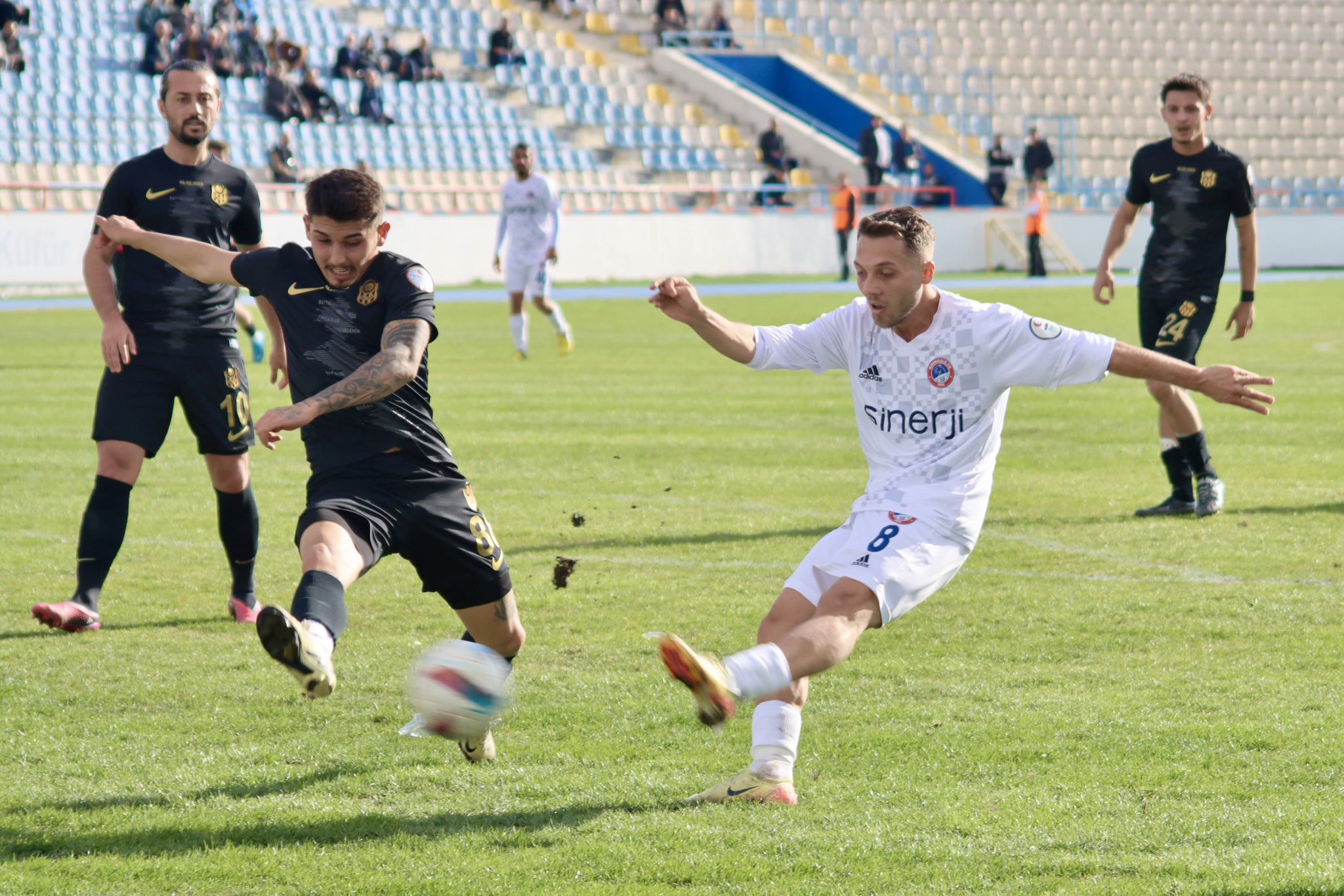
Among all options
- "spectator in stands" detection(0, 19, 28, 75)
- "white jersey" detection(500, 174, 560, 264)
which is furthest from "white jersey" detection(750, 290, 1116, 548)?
"spectator in stands" detection(0, 19, 28, 75)

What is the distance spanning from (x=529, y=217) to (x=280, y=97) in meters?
14.6

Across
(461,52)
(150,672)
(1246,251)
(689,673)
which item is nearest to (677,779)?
(689,673)

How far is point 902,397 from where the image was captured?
476 cm

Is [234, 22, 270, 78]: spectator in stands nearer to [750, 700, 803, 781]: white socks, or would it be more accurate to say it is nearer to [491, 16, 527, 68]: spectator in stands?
[491, 16, 527, 68]: spectator in stands

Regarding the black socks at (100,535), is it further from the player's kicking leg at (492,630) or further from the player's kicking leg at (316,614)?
the player's kicking leg at (316,614)

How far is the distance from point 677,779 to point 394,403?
4.48 feet

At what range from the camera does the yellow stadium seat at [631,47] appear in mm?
40250

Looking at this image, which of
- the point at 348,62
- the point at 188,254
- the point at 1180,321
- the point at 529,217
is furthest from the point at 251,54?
the point at 188,254

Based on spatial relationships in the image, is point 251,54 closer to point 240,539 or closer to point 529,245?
point 529,245

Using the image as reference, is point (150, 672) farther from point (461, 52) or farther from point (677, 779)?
point (461, 52)

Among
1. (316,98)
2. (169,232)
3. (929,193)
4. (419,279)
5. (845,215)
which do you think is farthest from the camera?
(929,193)

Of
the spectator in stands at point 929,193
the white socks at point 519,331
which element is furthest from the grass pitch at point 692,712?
the spectator in stands at point 929,193

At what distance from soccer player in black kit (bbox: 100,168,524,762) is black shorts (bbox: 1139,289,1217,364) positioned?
5.42 metres

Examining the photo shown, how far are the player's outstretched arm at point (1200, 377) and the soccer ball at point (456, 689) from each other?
76.6 inches
